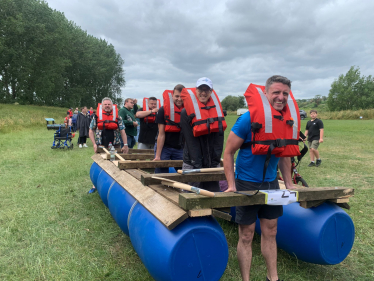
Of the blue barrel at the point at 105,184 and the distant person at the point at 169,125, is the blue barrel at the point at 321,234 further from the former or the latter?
the blue barrel at the point at 105,184

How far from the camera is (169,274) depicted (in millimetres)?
2426

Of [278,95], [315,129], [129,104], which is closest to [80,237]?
[278,95]

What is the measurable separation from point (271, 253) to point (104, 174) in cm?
372

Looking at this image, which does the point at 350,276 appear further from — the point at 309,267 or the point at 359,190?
the point at 359,190

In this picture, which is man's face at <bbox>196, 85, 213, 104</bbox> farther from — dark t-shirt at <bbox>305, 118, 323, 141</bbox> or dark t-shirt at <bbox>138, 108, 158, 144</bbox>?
dark t-shirt at <bbox>305, 118, 323, 141</bbox>

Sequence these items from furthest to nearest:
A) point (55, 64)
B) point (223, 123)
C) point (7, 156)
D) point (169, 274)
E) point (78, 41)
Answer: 1. point (78, 41)
2. point (55, 64)
3. point (7, 156)
4. point (223, 123)
5. point (169, 274)

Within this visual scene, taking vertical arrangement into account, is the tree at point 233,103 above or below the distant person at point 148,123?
above

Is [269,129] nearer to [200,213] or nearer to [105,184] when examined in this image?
[200,213]

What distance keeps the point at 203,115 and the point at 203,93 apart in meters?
0.32

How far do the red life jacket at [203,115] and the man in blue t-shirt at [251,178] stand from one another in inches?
30.7

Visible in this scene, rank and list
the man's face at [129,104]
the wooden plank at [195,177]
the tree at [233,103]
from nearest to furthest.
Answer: the wooden plank at [195,177] → the man's face at [129,104] → the tree at [233,103]

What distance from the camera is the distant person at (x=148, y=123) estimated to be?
20.7 feet

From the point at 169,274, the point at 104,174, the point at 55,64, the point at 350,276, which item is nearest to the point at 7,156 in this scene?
the point at 104,174

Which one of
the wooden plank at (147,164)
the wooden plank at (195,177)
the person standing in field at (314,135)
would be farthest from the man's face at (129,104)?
the person standing in field at (314,135)
